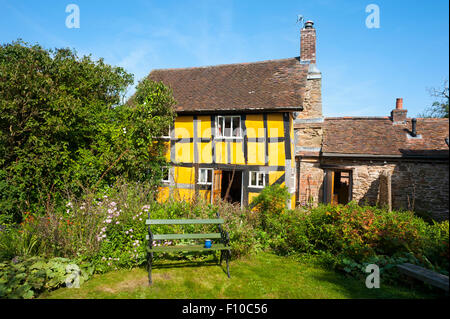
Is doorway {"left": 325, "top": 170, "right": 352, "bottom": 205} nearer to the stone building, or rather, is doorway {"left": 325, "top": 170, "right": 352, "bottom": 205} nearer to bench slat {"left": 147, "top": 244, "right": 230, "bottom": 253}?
the stone building

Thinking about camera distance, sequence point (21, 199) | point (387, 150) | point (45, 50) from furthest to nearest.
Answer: point (387, 150)
point (45, 50)
point (21, 199)

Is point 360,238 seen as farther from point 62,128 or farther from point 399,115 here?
point 399,115

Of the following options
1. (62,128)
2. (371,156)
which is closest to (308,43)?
(371,156)

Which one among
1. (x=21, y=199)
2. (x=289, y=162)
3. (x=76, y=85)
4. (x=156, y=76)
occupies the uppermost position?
(x=156, y=76)

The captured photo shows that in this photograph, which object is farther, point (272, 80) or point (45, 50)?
point (272, 80)

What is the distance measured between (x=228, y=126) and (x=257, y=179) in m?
2.67

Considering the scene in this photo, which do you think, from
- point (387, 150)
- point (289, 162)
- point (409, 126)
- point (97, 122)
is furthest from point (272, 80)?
point (97, 122)

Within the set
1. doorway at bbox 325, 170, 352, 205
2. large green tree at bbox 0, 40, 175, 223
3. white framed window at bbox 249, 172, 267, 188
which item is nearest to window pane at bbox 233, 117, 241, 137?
white framed window at bbox 249, 172, 267, 188

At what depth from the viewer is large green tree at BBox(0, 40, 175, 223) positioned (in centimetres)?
A: 752
